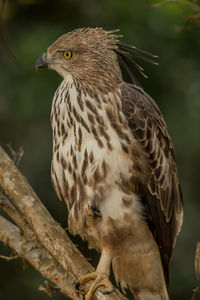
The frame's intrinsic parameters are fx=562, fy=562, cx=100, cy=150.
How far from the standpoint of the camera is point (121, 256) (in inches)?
159

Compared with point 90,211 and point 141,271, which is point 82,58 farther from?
point 141,271

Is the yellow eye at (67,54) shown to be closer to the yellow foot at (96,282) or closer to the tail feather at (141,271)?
the tail feather at (141,271)

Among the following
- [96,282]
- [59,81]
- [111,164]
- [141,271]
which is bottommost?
[141,271]

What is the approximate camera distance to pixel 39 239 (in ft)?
12.2

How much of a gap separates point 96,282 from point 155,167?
883mm

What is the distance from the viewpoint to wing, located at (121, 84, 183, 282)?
3789 mm

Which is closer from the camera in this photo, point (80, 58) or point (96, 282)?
point (96, 282)

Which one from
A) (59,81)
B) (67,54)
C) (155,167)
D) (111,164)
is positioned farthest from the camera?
(59,81)

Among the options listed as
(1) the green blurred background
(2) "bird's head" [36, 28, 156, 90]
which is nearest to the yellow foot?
(2) "bird's head" [36, 28, 156, 90]

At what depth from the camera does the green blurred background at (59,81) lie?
583 centimetres

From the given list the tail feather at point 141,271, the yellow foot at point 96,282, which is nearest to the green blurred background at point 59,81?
the tail feather at point 141,271

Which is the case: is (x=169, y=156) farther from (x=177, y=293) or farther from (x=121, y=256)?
(x=177, y=293)

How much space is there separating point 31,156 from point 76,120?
9.85ft

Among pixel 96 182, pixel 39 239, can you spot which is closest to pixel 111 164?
pixel 96 182
